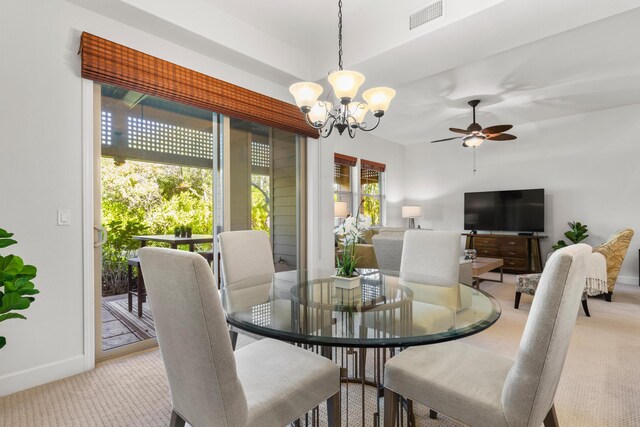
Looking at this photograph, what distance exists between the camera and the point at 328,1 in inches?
102

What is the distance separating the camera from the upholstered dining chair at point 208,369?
905mm

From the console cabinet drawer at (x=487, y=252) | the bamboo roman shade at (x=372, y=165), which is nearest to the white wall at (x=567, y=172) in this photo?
the console cabinet drawer at (x=487, y=252)

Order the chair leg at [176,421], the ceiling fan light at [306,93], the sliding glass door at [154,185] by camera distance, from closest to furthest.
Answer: the chair leg at [176,421], the ceiling fan light at [306,93], the sliding glass door at [154,185]

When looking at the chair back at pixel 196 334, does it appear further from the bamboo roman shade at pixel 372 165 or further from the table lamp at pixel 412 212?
the table lamp at pixel 412 212

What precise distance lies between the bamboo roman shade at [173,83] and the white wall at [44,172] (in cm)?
16

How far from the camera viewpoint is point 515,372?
1.01 meters

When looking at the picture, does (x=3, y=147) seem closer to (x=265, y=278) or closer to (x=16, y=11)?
(x=16, y=11)

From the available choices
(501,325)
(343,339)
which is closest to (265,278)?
(343,339)

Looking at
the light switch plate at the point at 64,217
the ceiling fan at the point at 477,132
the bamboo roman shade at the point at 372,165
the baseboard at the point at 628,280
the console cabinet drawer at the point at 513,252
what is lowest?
the baseboard at the point at 628,280

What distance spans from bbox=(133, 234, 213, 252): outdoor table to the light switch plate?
50cm

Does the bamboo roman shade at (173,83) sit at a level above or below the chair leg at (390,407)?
above

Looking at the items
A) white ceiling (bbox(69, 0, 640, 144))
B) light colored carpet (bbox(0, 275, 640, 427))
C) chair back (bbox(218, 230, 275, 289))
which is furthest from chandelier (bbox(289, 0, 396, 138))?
light colored carpet (bbox(0, 275, 640, 427))

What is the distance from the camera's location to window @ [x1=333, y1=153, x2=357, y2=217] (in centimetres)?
602

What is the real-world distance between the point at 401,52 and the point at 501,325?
275cm
